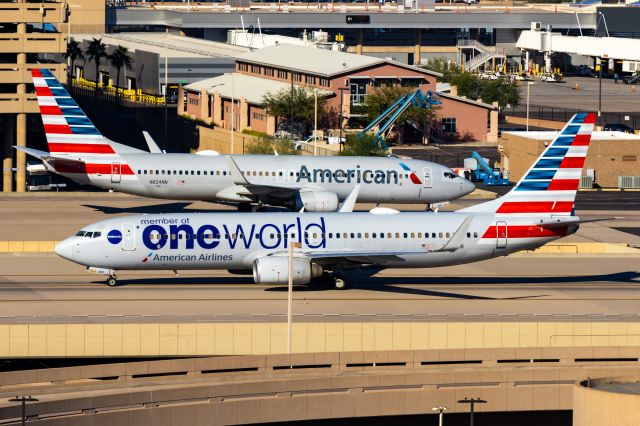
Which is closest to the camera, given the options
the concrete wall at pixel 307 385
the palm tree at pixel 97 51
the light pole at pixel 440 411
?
the light pole at pixel 440 411

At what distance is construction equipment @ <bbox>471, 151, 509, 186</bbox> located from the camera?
122062 mm

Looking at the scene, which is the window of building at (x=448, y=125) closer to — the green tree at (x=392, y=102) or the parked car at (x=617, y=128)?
the green tree at (x=392, y=102)

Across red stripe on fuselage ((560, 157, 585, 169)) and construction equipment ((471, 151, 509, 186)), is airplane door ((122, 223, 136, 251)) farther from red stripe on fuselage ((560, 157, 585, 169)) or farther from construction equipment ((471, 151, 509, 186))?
construction equipment ((471, 151, 509, 186))

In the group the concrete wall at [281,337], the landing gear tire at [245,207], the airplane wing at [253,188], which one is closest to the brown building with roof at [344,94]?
the landing gear tire at [245,207]

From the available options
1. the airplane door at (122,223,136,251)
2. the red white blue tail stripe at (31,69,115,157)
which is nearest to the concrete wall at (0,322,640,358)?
the airplane door at (122,223,136,251)

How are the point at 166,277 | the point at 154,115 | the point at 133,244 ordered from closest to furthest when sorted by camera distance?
the point at 133,244, the point at 166,277, the point at 154,115

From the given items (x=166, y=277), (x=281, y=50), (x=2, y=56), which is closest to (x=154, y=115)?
(x=281, y=50)

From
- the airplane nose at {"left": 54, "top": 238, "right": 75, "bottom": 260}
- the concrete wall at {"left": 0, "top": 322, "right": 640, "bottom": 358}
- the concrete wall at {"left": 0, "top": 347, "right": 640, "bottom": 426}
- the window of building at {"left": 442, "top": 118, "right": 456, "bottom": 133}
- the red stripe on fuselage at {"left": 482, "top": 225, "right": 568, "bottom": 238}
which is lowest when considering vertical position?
the concrete wall at {"left": 0, "top": 347, "right": 640, "bottom": 426}

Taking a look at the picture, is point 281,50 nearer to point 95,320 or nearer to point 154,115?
point 154,115

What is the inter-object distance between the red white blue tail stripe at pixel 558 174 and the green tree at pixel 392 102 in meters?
73.3

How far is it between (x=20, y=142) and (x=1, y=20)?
10936 millimetres

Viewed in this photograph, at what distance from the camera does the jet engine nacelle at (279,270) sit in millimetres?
65938

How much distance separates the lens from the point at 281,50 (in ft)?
577

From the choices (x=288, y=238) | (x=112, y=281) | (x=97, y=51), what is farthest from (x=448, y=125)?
(x=112, y=281)
